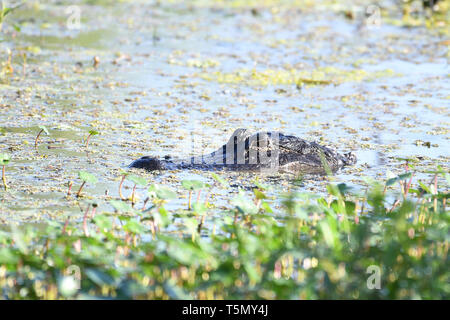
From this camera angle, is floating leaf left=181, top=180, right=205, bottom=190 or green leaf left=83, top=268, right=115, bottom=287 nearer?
green leaf left=83, top=268, right=115, bottom=287

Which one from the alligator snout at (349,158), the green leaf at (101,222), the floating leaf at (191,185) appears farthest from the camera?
the alligator snout at (349,158)

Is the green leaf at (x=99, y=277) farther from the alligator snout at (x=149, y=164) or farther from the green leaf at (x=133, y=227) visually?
the alligator snout at (x=149, y=164)

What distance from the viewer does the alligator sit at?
6.43 meters

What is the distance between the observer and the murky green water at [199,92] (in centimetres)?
645

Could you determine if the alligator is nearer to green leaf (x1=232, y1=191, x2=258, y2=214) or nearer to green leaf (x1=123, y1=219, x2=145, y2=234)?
green leaf (x1=232, y1=191, x2=258, y2=214)

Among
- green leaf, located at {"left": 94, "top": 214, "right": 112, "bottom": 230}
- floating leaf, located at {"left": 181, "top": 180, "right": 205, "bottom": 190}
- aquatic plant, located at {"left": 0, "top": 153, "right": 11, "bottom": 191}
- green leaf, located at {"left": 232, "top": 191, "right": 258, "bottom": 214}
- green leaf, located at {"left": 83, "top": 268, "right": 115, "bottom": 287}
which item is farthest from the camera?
aquatic plant, located at {"left": 0, "top": 153, "right": 11, "bottom": 191}

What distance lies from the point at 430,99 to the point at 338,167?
145 inches

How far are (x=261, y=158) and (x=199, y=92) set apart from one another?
345cm

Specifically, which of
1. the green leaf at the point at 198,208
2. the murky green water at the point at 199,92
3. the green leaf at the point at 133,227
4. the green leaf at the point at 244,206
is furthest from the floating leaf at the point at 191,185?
the murky green water at the point at 199,92

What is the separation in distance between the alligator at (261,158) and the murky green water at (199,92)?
144mm

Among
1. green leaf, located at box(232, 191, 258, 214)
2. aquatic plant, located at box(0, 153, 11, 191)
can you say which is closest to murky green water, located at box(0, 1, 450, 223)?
aquatic plant, located at box(0, 153, 11, 191)

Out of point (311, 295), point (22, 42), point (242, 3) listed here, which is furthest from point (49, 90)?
point (242, 3)

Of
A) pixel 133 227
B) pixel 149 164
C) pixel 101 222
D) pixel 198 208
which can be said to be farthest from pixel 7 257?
pixel 149 164

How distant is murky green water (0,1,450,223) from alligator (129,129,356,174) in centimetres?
14
